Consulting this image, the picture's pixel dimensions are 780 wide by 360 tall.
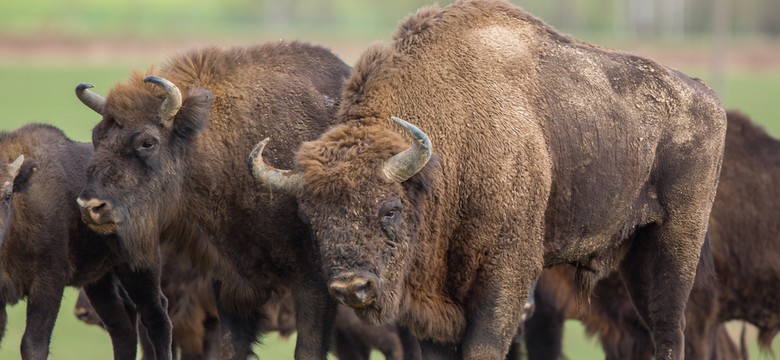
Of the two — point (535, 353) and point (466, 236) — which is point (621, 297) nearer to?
point (535, 353)

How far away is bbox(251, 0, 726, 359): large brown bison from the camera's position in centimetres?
766

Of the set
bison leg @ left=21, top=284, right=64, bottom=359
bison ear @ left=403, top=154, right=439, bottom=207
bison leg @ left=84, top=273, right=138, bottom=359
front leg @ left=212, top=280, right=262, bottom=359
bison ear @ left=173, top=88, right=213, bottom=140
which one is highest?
bison ear @ left=173, top=88, right=213, bottom=140

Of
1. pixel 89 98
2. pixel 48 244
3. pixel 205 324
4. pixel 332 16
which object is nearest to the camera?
pixel 89 98

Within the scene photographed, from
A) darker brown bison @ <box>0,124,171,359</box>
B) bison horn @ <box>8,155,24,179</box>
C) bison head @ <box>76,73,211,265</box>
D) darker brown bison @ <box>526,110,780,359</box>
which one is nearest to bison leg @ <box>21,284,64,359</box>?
darker brown bison @ <box>0,124,171,359</box>

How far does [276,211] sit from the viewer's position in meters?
8.45

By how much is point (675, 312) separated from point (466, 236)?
6.81ft

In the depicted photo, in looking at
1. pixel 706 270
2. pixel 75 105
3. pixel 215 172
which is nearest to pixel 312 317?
pixel 215 172

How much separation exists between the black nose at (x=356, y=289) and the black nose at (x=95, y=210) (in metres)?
1.69

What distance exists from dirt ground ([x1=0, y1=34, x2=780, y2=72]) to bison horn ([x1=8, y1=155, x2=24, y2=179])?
1700 inches

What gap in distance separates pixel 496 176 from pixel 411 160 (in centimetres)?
71

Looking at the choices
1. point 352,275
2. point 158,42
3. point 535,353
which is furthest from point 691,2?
point 352,275

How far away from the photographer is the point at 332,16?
7719 centimetres

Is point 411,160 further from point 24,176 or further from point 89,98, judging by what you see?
point 24,176

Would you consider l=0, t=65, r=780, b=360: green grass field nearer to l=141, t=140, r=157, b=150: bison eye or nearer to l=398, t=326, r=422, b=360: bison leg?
A: l=398, t=326, r=422, b=360: bison leg
